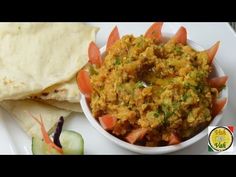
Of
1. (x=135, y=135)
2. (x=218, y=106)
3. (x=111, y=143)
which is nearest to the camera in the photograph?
(x=135, y=135)

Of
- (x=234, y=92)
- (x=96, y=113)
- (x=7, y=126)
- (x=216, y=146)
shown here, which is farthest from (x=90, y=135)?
(x=234, y=92)

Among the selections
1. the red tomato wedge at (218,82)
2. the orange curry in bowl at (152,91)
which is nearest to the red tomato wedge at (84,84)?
the orange curry in bowl at (152,91)

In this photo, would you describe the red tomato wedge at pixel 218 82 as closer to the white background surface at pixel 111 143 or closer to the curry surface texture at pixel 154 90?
the curry surface texture at pixel 154 90

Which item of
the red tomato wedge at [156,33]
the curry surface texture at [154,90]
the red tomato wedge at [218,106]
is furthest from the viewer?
the red tomato wedge at [156,33]

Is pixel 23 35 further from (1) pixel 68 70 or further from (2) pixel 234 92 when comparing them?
(2) pixel 234 92

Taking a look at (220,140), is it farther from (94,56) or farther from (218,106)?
(94,56)

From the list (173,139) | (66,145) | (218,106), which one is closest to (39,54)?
(66,145)
